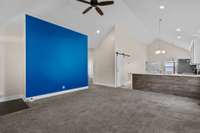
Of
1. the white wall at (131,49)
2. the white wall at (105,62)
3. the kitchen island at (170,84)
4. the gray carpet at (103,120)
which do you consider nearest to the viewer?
the gray carpet at (103,120)

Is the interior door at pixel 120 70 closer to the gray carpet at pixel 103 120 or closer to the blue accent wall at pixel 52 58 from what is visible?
the blue accent wall at pixel 52 58

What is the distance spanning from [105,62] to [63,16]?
12.3ft

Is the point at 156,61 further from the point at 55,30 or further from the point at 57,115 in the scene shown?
the point at 57,115

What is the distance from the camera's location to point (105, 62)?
24.6 ft

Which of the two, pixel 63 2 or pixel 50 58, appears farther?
pixel 50 58

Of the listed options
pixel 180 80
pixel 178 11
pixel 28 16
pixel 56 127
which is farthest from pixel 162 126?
pixel 28 16

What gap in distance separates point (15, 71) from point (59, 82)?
5.47 ft

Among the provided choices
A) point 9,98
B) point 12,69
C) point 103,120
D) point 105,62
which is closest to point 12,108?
point 9,98

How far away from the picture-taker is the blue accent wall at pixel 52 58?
13.7 feet

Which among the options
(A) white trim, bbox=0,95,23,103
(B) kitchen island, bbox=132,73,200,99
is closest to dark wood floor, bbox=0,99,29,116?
(A) white trim, bbox=0,95,23,103

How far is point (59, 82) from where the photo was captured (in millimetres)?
5109

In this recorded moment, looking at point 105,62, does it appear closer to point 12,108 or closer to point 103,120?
point 103,120

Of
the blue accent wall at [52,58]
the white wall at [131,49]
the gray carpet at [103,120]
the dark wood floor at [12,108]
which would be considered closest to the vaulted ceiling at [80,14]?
the blue accent wall at [52,58]

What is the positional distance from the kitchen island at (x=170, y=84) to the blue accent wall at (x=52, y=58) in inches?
122
